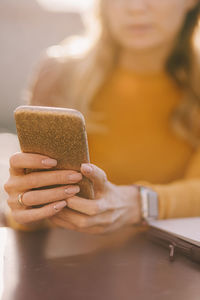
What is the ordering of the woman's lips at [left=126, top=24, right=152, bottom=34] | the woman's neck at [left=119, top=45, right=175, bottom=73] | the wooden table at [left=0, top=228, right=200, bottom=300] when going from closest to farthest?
the wooden table at [left=0, top=228, right=200, bottom=300] < the woman's lips at [left=126, top=24, right=152, bottom=34] < the woman's neck at [left=119, top=45, right=175, bottom=73]

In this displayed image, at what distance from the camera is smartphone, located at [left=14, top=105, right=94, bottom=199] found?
1.17 ft

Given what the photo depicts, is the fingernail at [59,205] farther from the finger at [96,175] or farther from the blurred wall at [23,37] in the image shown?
the blurred wall at [23,37]

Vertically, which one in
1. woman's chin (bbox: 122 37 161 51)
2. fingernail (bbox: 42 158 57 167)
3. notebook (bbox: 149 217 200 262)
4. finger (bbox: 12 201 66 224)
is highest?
woman's chin (bbox: 122 37 161 51)

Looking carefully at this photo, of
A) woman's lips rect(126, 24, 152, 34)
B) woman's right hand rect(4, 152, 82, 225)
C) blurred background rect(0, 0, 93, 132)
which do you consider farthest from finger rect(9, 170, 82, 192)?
blurred background rect(0, 0, 93, 132)

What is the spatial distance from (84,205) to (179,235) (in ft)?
0.43

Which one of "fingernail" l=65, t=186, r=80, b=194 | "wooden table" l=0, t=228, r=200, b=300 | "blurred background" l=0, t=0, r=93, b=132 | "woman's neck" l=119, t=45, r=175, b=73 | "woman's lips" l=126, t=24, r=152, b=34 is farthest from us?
"blurred background" l=0, t=0, r=93, b=132

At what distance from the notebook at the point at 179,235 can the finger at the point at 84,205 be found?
0.30 ft

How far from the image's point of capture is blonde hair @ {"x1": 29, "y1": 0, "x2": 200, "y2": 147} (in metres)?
0.87

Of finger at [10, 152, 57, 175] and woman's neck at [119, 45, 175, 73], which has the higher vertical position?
woman's neck at [119, 45, 175, 73]

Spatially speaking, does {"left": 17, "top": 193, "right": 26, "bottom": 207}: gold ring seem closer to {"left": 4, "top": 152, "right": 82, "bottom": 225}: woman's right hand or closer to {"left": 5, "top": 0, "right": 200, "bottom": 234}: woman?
{"left": 4, "top": 152, "right": 82, "bottom": 225}: woman's right hand

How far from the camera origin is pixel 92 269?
0.36 meters

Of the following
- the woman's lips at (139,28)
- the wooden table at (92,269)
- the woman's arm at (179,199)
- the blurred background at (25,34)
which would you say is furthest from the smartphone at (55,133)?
the blurred background at (25,34)

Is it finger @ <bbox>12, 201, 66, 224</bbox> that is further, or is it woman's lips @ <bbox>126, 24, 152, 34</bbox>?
woman's lips @ <bbox>126, 24, 152, 34</bbox>

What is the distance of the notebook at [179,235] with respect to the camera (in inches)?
15.3
